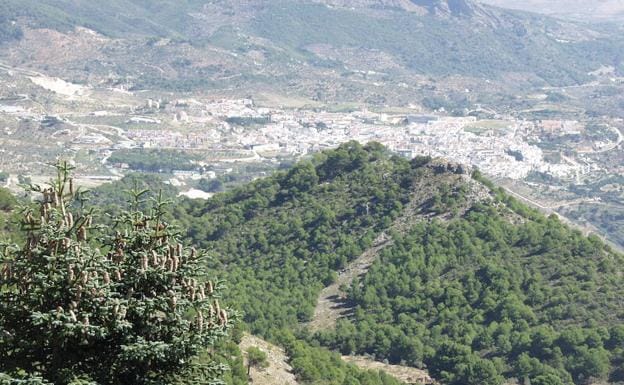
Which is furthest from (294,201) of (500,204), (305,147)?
(305,147)

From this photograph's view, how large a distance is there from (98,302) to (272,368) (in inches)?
623

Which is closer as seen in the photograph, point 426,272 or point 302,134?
point 426,272

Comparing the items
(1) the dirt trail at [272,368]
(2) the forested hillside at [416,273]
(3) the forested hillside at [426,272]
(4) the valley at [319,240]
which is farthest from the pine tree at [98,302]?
Answer: (3) the forested hillside at [426,272]

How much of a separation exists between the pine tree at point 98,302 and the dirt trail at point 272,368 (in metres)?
13.5

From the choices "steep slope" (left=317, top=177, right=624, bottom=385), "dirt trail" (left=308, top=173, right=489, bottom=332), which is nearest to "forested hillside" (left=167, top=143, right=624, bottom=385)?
"steep slope" (left=317, top=177, right=624, bottom=385)

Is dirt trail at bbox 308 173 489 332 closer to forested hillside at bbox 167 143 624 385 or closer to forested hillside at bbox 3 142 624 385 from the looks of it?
forested hillside at bbox 3 142 624 385

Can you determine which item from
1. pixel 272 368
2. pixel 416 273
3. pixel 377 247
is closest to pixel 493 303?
pixel 416 273

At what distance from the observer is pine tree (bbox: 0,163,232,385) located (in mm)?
9094

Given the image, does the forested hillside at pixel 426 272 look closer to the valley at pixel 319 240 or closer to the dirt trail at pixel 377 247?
the valley at pixel 319 240

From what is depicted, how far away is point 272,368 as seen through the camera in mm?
24469

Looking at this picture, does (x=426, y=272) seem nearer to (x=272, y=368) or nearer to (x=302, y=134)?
(x=272, y=368)

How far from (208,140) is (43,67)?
51856mm

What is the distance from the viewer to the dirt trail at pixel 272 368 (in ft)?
76.8

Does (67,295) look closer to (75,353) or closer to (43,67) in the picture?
(75,353)
